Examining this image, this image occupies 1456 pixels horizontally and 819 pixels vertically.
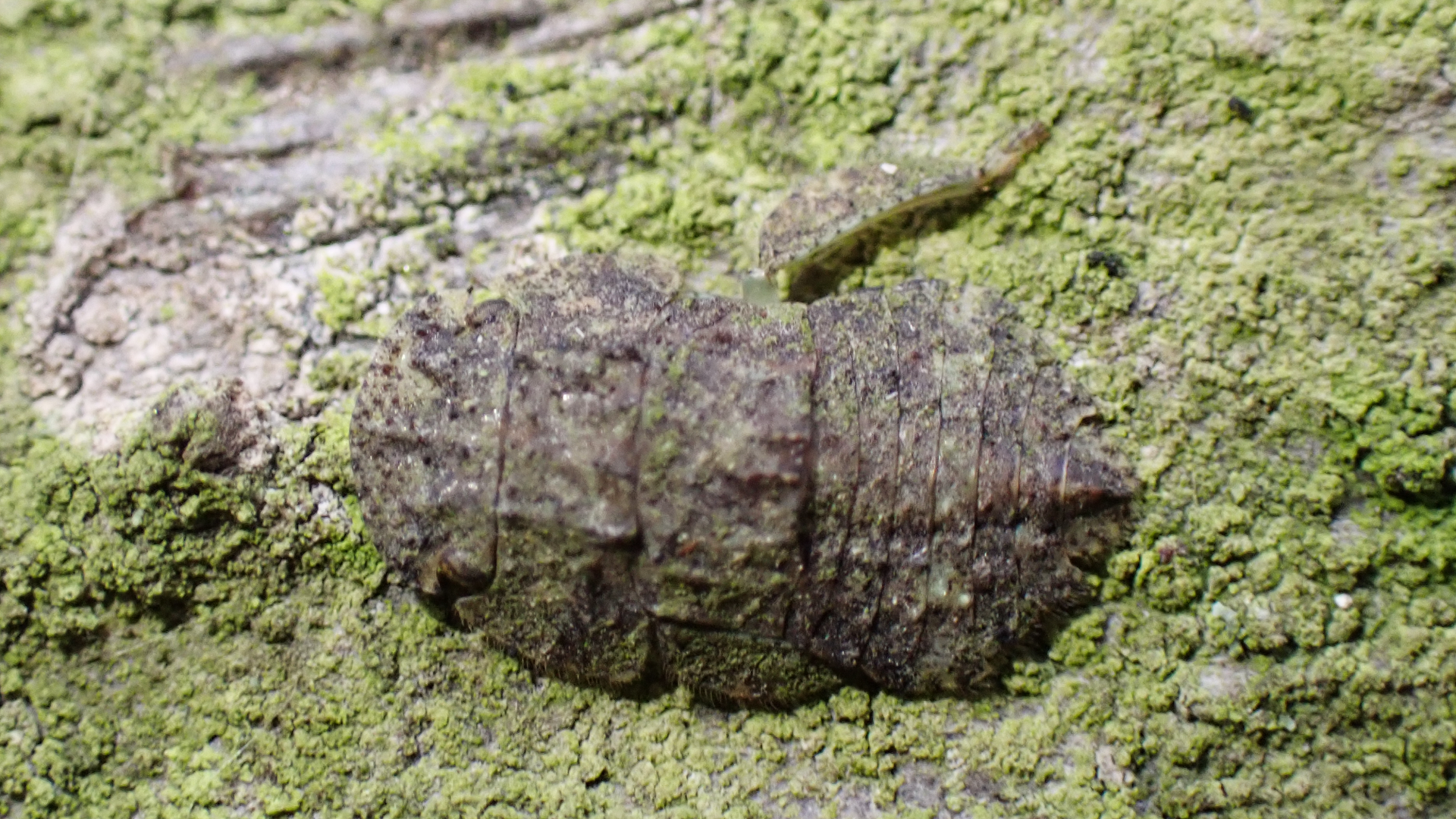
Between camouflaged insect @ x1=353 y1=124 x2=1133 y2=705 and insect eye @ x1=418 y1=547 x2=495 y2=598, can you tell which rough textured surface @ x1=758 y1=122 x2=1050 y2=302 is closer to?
camouflaged insect @ x1=353 y1=124 x2=1133 y2=705

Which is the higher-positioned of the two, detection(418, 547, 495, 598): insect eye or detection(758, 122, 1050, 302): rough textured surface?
detection(758, 122, 1050, 302): rough textured surface

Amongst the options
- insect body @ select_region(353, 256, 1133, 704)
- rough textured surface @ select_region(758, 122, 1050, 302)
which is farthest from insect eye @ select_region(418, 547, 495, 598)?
rough textured surface @ select_region(758, 122, 1050, 302)

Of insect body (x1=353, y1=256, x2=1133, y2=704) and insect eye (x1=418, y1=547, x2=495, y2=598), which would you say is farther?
insect eye (x1=418, y1=547, x2=495, y2=598)

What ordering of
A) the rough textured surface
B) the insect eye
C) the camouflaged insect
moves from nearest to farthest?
the camouflaged insect < the insect eye < the rough textured surface

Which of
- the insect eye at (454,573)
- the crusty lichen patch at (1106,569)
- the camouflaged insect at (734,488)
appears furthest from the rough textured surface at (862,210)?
the insect eye at (454,573)

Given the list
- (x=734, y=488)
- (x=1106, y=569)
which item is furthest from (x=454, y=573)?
(x=1106, y=569)

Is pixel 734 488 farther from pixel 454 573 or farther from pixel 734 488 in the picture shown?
pixel 454 573
